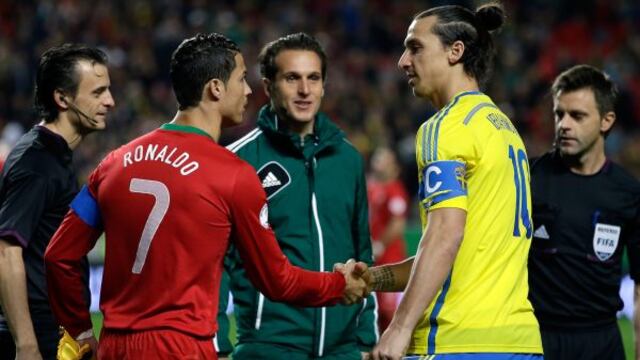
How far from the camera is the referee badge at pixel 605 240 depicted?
5.55 metres

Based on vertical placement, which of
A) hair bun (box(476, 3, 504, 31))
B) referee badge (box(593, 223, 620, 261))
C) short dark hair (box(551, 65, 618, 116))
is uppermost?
hair bun (box(476, 3, 504, 31))

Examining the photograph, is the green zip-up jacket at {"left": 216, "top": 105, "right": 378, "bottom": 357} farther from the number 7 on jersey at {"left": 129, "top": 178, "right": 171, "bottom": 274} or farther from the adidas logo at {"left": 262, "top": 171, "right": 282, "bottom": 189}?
the number 7 on jersey at {"left": 129, "top": 178, "right": 171, "bottom": 274}

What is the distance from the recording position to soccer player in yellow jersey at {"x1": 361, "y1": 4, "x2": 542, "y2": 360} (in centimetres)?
407

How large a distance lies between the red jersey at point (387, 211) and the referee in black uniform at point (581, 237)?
5.68m

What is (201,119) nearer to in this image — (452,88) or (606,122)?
(452,88)

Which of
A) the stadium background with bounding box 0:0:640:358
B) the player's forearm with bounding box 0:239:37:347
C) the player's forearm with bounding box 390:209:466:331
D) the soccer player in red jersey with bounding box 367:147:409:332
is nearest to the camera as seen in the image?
the player's forearm with bounding box 390:209:466:331

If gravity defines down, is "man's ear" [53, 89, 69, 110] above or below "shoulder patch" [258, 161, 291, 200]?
above

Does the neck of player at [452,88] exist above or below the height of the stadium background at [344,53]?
below

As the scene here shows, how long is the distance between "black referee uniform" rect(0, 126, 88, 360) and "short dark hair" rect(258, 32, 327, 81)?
3.57ft

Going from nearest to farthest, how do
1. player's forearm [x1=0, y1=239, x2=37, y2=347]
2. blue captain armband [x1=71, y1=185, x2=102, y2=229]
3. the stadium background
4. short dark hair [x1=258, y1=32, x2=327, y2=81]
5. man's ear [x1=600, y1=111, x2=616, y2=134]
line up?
blue captain armband [x1=71, y1=185, x2=102, y2=229], player's forearm [x1=0, y1=239, x2=37, y2=347], short dark hair [x1=258, y1=32, x2=327, y2=81], man's ear [x1=600, y1=111, x2=616, y2=134], the stadium background

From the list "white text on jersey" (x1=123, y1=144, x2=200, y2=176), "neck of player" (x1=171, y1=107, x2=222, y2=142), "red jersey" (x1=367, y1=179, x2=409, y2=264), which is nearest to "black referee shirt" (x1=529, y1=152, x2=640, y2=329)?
"neck of player" (x1=171, y1=107, x2=222, y2=142)

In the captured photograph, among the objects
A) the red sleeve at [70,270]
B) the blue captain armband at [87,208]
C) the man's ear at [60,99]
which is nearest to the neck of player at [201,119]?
the blue captain armband at [87,208]

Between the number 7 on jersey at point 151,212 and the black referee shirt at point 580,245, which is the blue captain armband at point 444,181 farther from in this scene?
the black referee shirt at point 580,245

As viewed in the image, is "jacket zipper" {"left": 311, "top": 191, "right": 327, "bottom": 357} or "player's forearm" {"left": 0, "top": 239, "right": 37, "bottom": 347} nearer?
"player's forearm" {"left": 0, "top": 239, "right": 37, "bottom": 347}
